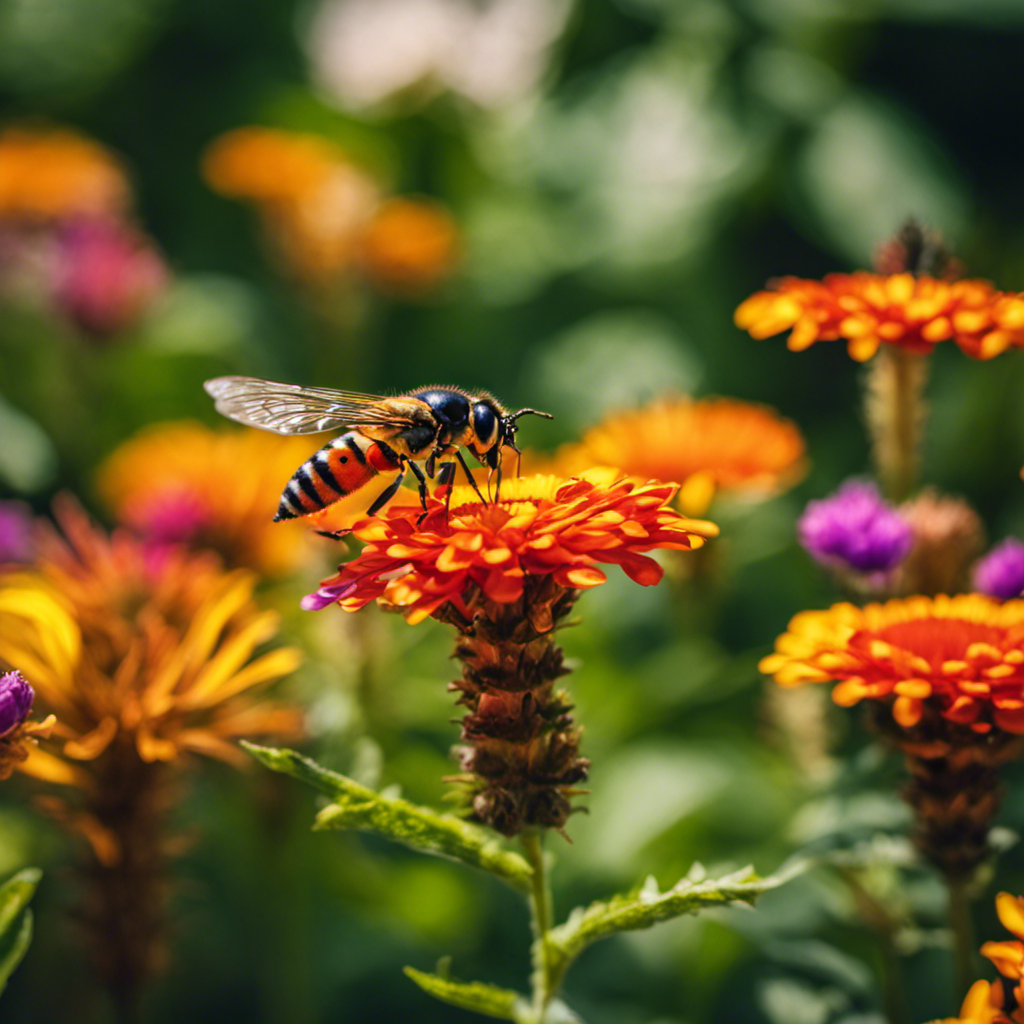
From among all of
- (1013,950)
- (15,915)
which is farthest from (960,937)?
(15,915)

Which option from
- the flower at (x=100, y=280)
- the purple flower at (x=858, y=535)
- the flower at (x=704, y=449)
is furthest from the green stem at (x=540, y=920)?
the flower at (x=100, y=280)

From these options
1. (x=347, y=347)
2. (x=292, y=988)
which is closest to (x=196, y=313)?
(x=347, y=347)

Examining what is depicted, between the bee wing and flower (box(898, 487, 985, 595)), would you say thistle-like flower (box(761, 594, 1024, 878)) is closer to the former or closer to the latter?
flower (box(898, 487, 985, 595))

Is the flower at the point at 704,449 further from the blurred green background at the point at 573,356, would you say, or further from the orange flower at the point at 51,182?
the orange flower at the point at 51,182

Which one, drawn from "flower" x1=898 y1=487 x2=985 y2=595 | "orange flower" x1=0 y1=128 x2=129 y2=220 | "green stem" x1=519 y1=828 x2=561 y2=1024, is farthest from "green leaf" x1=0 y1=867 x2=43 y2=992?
"orange flower" x1=0 y1=128 x2=129 y2=220

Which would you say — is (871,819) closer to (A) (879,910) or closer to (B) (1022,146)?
(A) (879,910)

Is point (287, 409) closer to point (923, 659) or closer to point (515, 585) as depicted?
point (515, 585)
